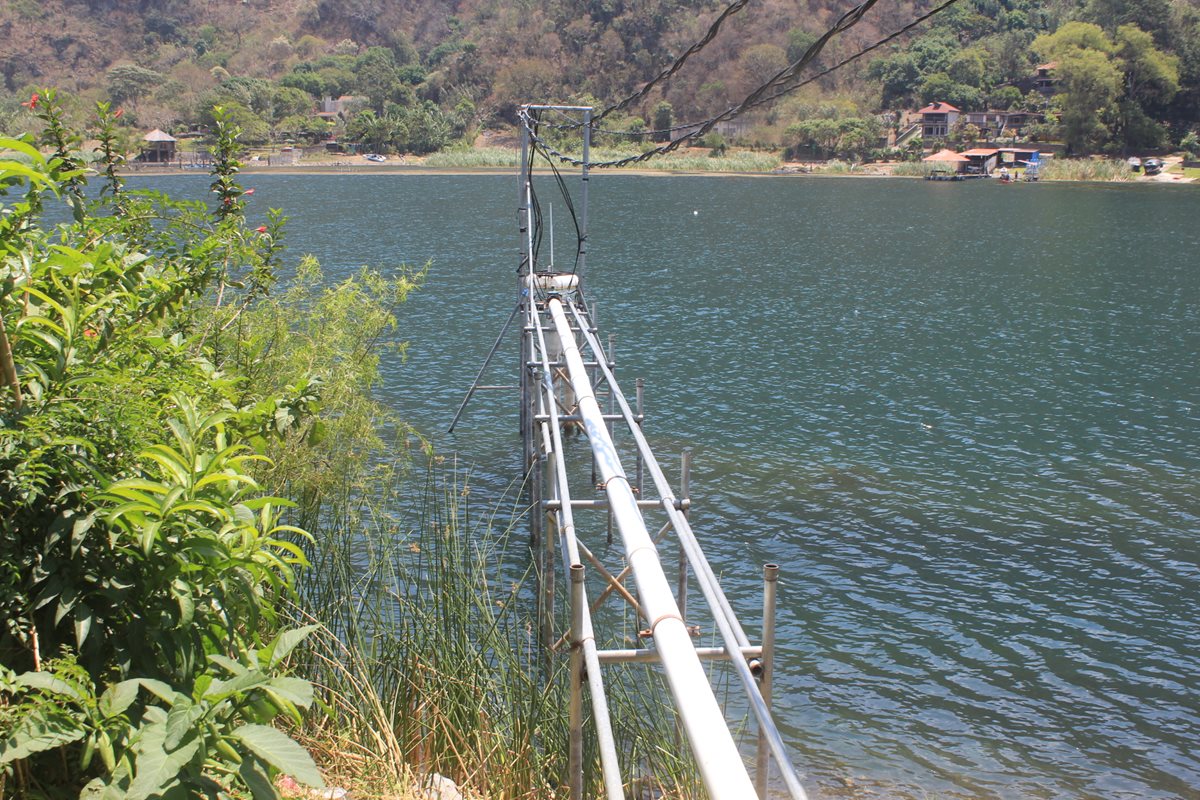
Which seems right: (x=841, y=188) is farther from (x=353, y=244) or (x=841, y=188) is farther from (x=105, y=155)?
(x=105, y=155)

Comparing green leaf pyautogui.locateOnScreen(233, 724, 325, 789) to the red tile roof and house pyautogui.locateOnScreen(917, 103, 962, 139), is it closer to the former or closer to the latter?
the red tile roof

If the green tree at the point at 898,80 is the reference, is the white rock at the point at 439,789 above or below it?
below

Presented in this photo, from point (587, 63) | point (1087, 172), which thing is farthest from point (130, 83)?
point (1087, 172)

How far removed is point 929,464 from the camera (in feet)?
54.9

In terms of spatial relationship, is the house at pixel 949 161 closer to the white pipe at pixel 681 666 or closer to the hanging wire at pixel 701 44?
the hanging wire at pixel 701 44

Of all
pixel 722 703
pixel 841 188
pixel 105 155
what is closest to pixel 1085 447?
pixel 722 703

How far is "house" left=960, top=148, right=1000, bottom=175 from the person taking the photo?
89188 mm

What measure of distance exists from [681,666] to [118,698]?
2111mm

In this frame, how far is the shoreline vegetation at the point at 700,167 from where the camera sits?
85.5 metres

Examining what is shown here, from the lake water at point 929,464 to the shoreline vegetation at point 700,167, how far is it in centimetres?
4531

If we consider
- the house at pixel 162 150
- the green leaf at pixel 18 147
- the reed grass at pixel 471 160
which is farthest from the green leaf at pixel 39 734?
the house at pixel 162 150

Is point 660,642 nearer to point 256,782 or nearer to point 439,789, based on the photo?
point 439,789

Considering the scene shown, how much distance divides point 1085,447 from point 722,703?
1122 cm

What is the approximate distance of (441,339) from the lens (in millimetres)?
25547
